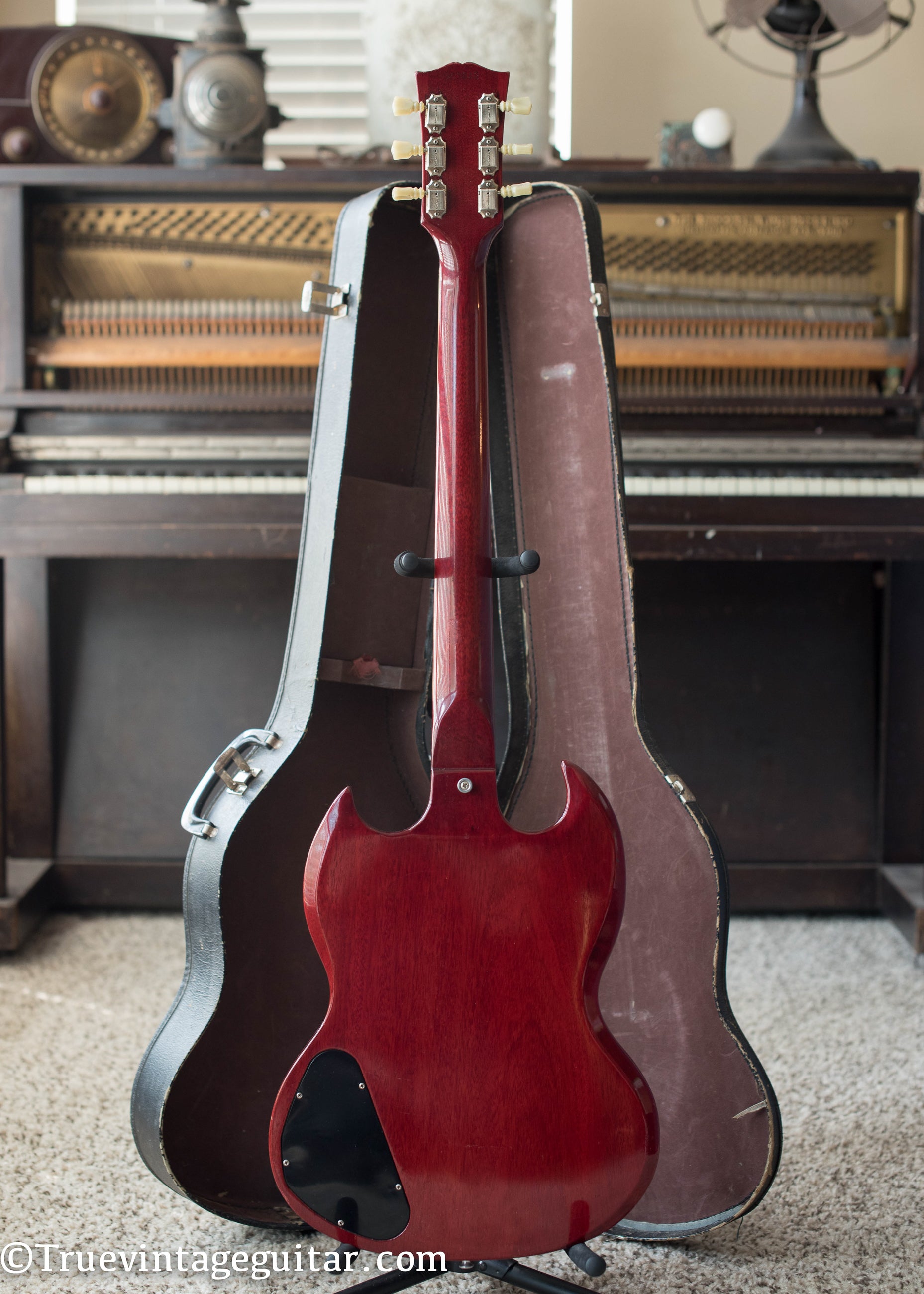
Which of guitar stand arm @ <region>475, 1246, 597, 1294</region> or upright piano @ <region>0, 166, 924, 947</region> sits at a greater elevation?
upright piano @ <region>0, 166, 924, 947</region>

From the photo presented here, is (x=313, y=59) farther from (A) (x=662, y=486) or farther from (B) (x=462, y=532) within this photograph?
(B) (x=462, y=532)

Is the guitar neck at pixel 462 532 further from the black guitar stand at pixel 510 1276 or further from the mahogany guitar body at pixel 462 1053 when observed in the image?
the black guitar stand at pixel 510 1276

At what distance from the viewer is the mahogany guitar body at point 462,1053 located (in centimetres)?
101

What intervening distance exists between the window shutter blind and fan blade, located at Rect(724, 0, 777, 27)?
93 cm

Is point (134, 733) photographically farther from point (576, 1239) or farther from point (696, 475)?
point (576, 1239)

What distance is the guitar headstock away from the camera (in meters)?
1.11

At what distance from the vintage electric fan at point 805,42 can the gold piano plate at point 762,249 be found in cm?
12

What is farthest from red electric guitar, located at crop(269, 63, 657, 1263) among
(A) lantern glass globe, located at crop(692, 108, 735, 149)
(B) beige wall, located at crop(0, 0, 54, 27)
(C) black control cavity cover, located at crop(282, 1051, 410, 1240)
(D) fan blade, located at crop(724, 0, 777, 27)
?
(B) beige wall, located at crop(0, 0, 54, 27)

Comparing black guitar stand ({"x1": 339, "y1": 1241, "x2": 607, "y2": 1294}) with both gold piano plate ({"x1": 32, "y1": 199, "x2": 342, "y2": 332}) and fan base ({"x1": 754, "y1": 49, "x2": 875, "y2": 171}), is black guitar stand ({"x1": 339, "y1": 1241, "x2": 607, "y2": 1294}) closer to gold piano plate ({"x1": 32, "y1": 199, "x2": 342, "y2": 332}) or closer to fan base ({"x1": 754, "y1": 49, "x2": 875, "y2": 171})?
gold piano plate ({"x1": 32, "y1": 199, "x2": 342, "y2": 332})

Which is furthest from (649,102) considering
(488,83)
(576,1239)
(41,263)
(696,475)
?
(576,1239)

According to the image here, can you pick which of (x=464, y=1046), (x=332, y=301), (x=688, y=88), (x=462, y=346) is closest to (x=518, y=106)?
(x=462, y=346)

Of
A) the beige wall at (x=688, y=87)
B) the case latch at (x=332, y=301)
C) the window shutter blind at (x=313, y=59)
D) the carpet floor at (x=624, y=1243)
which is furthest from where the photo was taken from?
the window shutter blind at (x=313, y=59)

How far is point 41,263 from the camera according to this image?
2160 mm

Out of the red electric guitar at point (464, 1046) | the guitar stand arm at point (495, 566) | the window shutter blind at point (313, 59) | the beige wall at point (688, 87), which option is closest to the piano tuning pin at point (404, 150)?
the guitar stand arm at point (495, 566)
